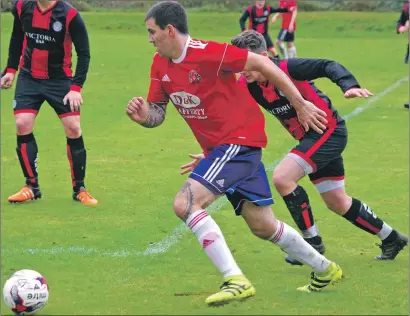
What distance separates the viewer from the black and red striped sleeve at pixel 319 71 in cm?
680

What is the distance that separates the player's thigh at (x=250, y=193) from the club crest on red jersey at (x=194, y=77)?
2.57 ft

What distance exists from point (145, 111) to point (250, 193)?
993mm

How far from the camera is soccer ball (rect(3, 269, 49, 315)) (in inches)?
231

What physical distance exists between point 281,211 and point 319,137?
7.32ft

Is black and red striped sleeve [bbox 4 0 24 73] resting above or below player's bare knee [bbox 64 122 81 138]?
above

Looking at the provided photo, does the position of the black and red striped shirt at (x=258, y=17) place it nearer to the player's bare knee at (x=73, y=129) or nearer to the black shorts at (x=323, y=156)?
the player's bare knee at (x=73, y=129)

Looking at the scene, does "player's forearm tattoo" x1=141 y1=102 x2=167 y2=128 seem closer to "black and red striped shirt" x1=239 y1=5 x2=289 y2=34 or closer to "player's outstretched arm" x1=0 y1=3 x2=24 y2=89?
"player's outstretched arm" x1=0 y1=3 x2=24 y2=89

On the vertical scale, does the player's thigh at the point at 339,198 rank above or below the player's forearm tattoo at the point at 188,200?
below

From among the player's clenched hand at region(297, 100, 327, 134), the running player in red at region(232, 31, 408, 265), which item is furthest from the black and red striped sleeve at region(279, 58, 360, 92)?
the player's clenched hand at region(297, 100, 327, 134)

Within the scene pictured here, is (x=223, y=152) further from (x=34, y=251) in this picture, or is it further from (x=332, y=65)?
(x=34, y=251)

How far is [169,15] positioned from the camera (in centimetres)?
624

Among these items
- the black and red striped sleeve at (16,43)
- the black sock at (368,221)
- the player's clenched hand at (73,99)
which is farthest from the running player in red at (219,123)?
the black and red striped sleeve at (16,43)

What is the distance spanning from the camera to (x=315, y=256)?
6473 mm

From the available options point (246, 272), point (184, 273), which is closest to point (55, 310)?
point (184, 273)
